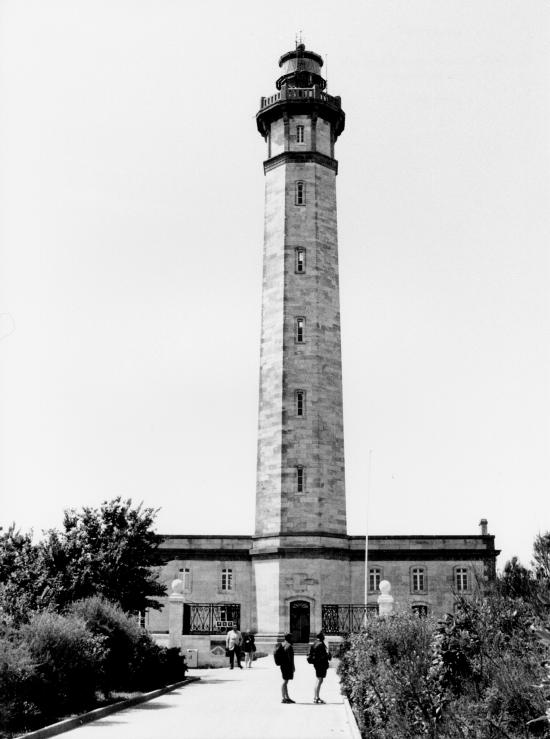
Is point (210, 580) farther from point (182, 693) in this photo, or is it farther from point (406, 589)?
point (182, 693)

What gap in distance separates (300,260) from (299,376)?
5.51 m

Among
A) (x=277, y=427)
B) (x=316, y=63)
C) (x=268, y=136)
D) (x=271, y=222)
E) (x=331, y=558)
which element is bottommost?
(x=331, y=558)

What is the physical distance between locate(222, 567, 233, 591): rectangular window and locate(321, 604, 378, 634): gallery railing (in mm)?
7552

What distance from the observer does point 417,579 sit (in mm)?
42812

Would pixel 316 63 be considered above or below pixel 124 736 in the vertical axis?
above

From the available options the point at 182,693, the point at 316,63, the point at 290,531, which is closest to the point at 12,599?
the point at 182,693

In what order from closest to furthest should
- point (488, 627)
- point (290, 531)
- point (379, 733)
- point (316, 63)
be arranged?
point (488, 627) < point (379, 733) < point (290, 531) < point (316, 63)

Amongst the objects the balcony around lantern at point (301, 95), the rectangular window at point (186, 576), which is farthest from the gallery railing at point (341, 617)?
the balcony around lantern at point (301, 95)

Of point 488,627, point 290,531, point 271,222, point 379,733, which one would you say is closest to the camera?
point 488,627

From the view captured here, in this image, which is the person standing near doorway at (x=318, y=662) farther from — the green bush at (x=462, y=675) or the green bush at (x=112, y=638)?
the green bush at (x=462, y=675)

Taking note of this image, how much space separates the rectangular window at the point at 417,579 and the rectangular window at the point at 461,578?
1.72 m

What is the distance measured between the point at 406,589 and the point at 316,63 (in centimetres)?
2710

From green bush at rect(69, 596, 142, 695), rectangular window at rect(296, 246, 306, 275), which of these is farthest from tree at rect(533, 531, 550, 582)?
rectangular window at rect(296, 246, 306, 275)

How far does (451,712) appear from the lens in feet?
31.0
